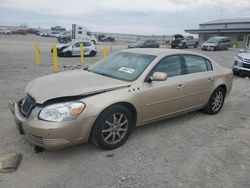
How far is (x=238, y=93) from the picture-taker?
7930 mm

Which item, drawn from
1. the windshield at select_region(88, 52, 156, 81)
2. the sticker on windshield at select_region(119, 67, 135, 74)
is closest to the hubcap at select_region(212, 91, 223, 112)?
the windshield at select_region(88, 52, 156, 81)

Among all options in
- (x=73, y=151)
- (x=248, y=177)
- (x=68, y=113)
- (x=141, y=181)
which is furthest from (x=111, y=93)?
→ (x=248, y=177)

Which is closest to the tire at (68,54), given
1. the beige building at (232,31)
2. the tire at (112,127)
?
the tire at (112,127)

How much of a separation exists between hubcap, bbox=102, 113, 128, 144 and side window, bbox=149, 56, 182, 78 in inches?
41.6

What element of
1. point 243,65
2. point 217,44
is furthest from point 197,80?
point 217,44

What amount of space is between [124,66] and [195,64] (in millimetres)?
1600

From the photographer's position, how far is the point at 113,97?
3.63m

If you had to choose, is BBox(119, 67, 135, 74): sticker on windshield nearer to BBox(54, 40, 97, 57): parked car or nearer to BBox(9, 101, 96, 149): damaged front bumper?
BBox(9, 101, 96, 149): damaged front bumper

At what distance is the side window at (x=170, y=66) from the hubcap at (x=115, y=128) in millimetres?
1057

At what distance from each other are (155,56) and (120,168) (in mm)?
2060

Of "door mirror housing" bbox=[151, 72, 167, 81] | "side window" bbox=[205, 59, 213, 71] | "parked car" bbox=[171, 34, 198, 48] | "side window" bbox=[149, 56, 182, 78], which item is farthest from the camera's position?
"parked car" bbox=[171, 34, 198, 48]

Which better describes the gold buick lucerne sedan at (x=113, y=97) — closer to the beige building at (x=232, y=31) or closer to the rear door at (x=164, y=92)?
the rear door at (x=164, y=92)

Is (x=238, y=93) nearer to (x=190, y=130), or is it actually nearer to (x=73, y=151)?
(x=190, y=130)

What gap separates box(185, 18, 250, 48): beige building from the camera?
40.0 metres
